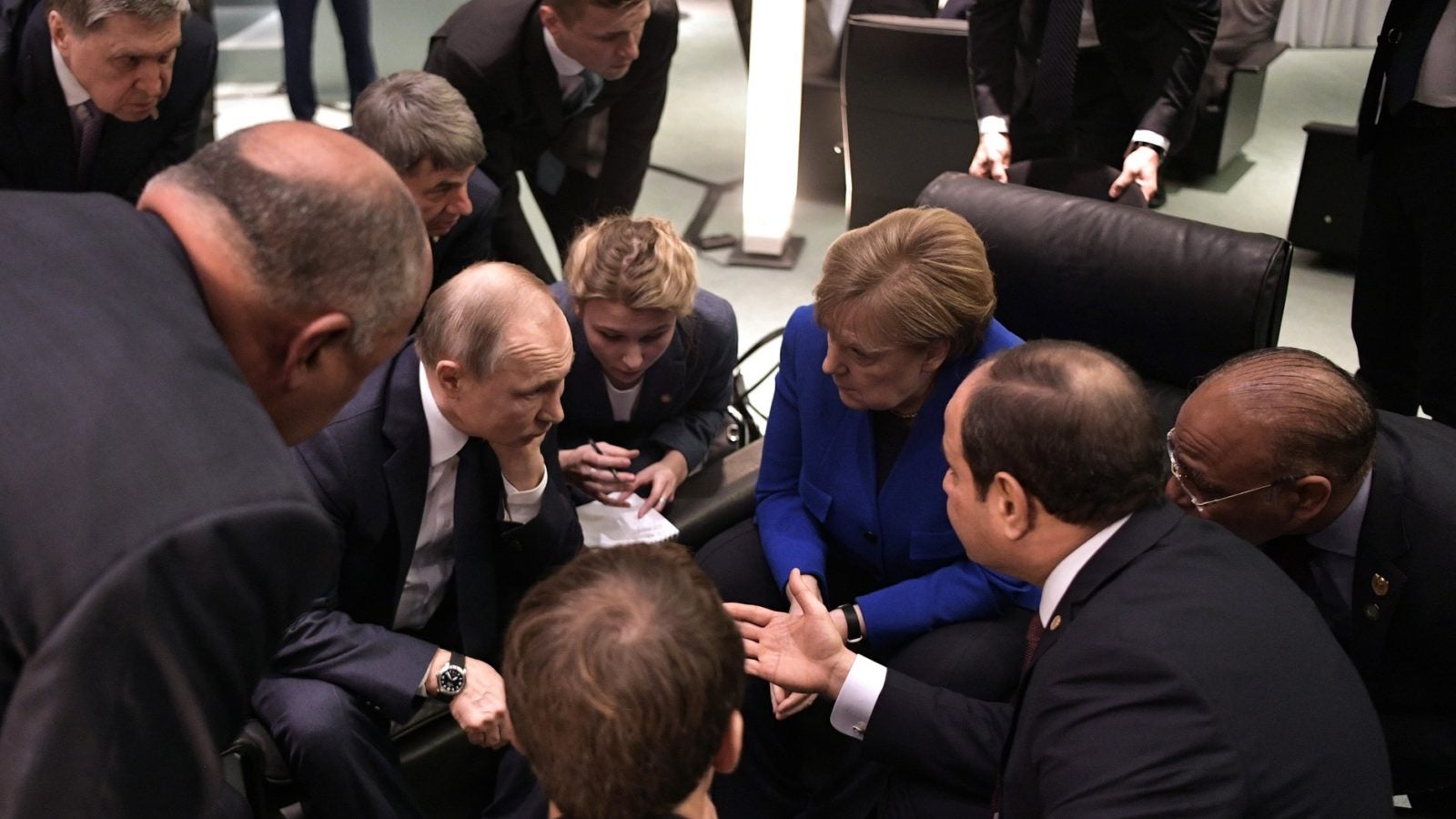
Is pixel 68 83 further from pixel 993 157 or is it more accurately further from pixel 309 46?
pixel 309 46

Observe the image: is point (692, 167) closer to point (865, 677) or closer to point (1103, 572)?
point (865, 677)

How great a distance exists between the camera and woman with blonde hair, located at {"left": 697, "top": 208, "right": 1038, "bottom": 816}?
6.82ft

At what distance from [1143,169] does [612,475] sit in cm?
136

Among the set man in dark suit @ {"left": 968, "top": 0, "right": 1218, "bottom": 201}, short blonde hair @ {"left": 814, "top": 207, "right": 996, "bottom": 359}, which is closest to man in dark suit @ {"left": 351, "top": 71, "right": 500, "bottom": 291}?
short blonde hair @ {"left": 814, "top": 207, "right": 996, "bottom": 359}

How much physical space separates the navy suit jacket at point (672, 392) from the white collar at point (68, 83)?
126 centimetres

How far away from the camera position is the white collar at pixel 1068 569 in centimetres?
159

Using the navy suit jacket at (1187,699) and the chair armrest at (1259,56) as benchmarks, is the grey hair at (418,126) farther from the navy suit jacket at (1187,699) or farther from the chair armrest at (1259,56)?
the chair armrest at (1259,56)

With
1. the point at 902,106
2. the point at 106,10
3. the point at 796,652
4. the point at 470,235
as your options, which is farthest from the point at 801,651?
the point at 902,106

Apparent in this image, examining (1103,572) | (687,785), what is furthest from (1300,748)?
(687,785)

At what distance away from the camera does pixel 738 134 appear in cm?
585

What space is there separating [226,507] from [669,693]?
0.43m

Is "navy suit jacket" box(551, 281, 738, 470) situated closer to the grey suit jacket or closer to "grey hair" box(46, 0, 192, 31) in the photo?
"grey hair" box(46, 0, 192, 31)

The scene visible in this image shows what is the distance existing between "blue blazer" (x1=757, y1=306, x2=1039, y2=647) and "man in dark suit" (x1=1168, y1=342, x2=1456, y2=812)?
1.33ft

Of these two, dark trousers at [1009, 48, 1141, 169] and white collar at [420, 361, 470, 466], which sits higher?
dark trousers at [1009, 48, 1141, 169]
